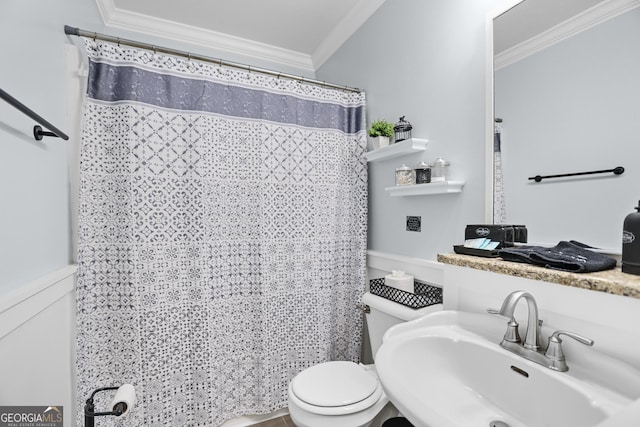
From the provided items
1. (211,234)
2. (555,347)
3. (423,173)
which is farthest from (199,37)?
(555,347)

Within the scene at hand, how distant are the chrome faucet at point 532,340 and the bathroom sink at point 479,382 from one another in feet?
0.07

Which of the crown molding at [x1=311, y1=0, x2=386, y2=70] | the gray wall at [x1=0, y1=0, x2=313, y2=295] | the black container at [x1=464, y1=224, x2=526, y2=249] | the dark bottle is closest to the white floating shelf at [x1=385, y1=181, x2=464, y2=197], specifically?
the black container at [x1=464, y1=224, x2=526, y2=249]

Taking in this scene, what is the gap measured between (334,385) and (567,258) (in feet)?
3.38

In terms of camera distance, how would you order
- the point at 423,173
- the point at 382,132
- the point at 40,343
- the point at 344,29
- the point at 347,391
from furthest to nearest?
the point at 344,29 < the point at 382,132 < the point at 423,173 < the point at 347,391 < the point at 40,343

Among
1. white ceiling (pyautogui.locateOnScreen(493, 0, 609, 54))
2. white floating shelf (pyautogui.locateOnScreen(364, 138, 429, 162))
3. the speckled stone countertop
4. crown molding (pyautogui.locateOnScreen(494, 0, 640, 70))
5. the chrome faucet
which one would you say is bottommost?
the chrome faucet

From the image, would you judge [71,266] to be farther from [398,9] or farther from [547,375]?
[398,9]

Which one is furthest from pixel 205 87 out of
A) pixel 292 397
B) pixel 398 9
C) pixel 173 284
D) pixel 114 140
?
pixel 292 397

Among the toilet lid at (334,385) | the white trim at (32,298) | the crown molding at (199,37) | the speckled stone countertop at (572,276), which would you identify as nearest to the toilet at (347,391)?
the toilet lid at (334,385)

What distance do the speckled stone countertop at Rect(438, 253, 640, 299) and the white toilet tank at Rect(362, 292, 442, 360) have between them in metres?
0.36

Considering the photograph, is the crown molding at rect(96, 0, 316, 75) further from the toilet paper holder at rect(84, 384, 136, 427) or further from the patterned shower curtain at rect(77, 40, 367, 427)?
the toilet paper holder at rect(84, 384, 136, 427)

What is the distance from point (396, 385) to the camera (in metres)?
0.71

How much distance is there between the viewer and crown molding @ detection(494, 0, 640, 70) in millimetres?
855

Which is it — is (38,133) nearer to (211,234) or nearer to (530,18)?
(211,234)

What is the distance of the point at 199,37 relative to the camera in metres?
2.32
